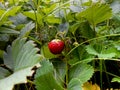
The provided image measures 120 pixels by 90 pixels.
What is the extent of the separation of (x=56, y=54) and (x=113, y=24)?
291mm

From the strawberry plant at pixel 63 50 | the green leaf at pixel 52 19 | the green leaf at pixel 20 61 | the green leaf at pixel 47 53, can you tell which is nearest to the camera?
the green leaf at pixel 20 61

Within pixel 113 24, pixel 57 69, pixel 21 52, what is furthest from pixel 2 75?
pixel 113 24

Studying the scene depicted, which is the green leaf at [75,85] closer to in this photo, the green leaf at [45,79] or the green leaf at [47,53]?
the green leaf at [45,79]

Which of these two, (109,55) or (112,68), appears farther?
(112,68)

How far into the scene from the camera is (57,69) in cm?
70

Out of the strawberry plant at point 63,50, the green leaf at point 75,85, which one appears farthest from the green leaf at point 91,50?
the green leaf at point 75,85

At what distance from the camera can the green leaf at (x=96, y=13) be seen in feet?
2.42

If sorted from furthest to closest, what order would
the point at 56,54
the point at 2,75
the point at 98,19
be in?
the point at 98,19 < the point at 56,54 < the point at 2,75

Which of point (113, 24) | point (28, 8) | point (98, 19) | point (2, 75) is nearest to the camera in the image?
point (2, 75)

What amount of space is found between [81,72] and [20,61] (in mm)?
165

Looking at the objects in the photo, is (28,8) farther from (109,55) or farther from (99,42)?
(109,55)

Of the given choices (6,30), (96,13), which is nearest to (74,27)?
(96,13)

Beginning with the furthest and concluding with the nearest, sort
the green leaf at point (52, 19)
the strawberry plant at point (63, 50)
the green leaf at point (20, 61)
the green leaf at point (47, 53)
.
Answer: the green leaf at point (52, 19), the green leaf at point (47, 53), the strawberry plant at point (63, 50), the green leaf at point (20, 61)

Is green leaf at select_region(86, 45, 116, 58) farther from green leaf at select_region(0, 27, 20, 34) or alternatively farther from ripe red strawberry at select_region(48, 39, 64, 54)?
green leaf at select_region(0, 27, 20, 34)
